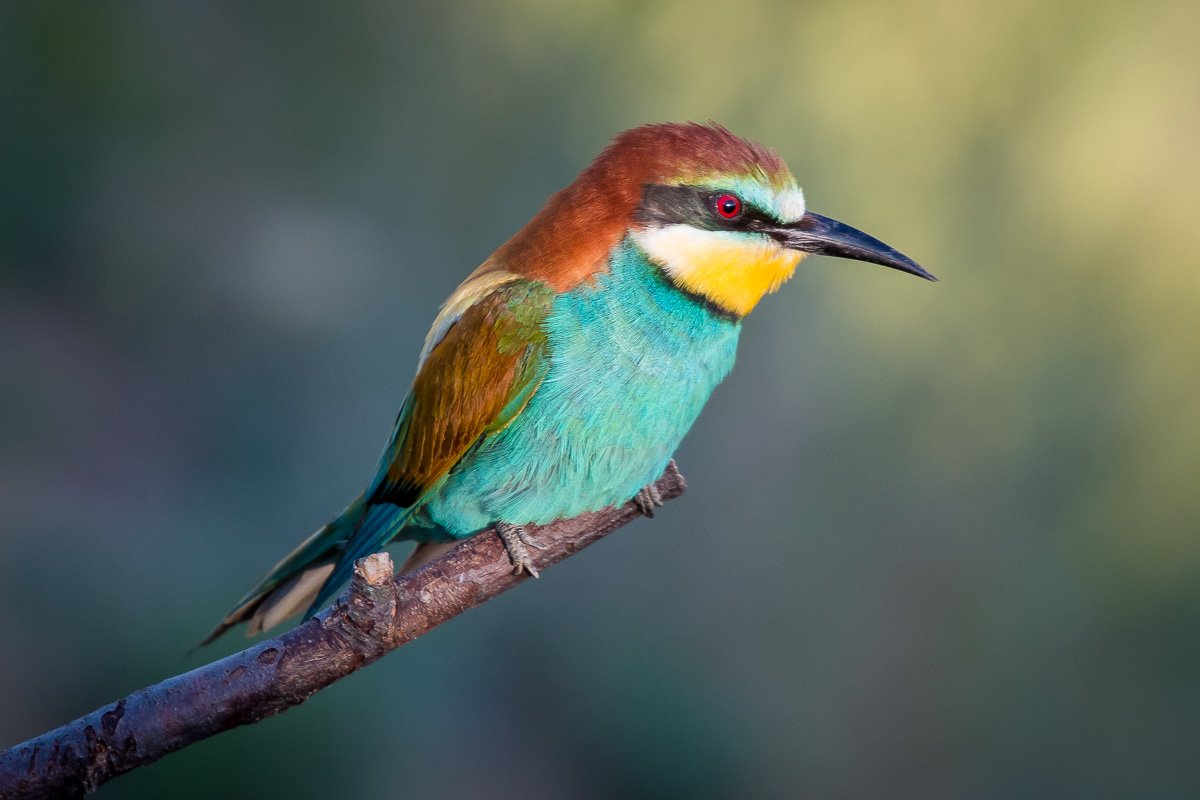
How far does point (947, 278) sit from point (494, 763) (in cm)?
191

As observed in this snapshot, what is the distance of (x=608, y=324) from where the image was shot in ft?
5.66

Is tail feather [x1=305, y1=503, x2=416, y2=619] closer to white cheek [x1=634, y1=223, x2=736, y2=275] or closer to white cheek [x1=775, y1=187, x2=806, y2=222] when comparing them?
white cheek [x1=634, y1=223, x2=736, y2=275]

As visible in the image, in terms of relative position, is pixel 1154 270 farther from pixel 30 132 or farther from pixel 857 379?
pixel 30 132

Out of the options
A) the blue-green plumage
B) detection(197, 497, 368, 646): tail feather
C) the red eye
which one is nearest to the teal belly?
the blue-green plumage

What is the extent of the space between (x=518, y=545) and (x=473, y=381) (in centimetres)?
28

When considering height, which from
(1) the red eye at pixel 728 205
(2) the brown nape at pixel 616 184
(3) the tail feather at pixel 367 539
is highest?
(2) the brown nape at pixel 616 184

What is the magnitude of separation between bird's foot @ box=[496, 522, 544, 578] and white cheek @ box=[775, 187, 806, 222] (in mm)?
653

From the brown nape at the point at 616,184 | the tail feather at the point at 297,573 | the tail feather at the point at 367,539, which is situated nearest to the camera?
the brown nape at the point at 616,184

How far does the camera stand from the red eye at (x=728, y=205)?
1.68 m

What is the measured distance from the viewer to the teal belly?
1.72m

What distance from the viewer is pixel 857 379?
10.4ft

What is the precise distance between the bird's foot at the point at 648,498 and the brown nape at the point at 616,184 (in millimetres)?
418

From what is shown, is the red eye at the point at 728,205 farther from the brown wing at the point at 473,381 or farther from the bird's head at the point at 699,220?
the brown wing at the point at 473,381

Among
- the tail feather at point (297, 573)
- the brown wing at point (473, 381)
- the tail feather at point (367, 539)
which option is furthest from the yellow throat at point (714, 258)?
the tail feather at point (297, 573)
